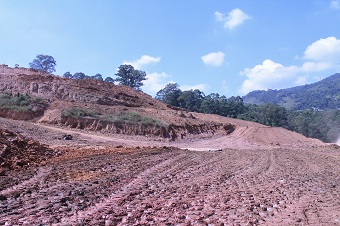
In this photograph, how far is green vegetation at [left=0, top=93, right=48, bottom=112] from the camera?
3151 centimetres

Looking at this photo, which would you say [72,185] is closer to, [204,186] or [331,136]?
[204,186]

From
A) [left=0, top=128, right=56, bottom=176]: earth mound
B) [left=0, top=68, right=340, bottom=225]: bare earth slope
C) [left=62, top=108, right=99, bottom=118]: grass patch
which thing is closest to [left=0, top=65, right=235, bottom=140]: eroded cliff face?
[left=62, top=108, right=99, bottom=118]: grass patch

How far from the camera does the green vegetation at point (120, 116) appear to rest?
32.2 m

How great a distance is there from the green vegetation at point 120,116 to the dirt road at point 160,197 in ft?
64.5

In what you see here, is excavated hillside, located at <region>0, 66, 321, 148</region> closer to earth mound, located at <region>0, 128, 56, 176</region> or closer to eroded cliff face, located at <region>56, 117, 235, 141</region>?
eroded cliff face, located at <region>56, 117, 235, 141</region>

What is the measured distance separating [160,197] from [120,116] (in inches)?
1061

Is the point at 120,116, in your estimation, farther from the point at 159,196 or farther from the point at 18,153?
the point at 159,196

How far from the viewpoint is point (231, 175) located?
12.3m

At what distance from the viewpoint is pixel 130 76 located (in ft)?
257

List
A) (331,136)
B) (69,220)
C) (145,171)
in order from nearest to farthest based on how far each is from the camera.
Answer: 1. (69,220)
2. (145,171)
3. (331,136)

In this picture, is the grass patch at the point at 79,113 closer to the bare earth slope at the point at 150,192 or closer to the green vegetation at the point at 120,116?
the green vegetation at the point at 120,116

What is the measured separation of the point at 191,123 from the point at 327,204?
3077 cm

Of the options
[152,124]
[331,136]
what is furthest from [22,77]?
[331,136]

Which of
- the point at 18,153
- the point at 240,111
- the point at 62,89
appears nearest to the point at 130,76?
the point at 240,111
